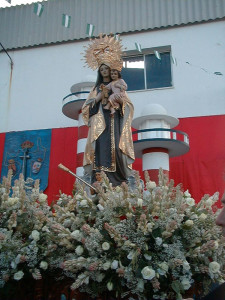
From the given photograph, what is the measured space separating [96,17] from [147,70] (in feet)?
5.52

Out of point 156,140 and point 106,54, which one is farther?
point 156,140

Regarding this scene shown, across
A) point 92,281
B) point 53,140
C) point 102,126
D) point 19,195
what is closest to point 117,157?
point 102,126

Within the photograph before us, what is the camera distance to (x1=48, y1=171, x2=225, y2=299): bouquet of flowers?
178 centimetres

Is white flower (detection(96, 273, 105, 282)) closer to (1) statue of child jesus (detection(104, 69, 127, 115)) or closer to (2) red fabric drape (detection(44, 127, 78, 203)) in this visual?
(1) statue of child jesus (detection(104, 69, 127, 115))

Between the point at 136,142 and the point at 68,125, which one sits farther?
the point at 68,125

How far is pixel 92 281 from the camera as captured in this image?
A: 1929 millimetres

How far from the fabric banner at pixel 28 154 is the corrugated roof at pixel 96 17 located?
235 cm

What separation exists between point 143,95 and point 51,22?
289 centimetres

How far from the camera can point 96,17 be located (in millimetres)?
7965

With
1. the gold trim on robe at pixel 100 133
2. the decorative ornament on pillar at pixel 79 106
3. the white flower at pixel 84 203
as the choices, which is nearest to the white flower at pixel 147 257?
the white flower at pixel 84 203

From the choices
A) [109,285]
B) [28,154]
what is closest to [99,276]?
[109,285]

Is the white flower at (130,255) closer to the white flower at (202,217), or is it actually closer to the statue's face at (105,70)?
the white flower at (202,217)

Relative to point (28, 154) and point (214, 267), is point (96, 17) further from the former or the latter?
point (214, 267)

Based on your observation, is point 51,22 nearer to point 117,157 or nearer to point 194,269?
point 117,157
